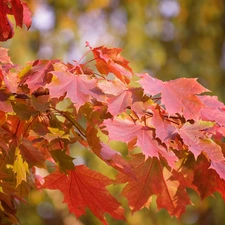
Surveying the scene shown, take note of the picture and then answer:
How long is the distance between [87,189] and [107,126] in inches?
9.3

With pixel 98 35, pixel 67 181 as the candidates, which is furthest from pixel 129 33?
pixel 67 181

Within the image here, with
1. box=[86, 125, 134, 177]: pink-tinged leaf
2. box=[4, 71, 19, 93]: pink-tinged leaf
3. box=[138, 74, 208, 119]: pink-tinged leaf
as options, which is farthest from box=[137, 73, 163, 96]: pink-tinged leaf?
box=[4, 71, 19, 93]: pink-tinged leaf

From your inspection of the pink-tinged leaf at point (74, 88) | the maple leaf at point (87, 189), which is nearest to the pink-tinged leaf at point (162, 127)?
the pink-tinged leaf at point (74, 88)

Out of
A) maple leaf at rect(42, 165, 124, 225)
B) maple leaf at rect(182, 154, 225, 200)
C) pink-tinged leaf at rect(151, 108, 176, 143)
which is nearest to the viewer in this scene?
pink-tinged leaf at rect(151, 108, 176, 143)

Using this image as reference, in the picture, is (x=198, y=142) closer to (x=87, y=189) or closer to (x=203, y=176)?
(x=203, y=176)

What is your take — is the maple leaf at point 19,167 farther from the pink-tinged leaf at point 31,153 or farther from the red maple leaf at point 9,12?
the red maple leaf at point 9,12

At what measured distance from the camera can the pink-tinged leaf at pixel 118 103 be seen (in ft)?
3.61

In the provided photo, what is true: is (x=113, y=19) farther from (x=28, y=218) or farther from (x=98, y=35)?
(x=28, y=218)

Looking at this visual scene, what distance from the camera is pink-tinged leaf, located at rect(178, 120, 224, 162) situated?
111cm

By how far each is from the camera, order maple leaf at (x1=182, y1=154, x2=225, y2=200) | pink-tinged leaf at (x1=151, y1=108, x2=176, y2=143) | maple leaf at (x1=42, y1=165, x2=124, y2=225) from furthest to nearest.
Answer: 1. maple leaf at (x1=42, y1=165, x2=124, y2=225)
2. maple leaf at (x1=182, y1=154, x2=225, y2=200)
3. pink-tinged leaf at (x1=151, y1=108, x2=176, y2=143)

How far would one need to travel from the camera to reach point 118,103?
1111 millimetres

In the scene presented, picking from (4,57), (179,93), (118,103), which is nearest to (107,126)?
(118,103)

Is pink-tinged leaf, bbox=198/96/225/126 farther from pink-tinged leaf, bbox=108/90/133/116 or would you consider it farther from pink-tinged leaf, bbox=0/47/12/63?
pink-tinged leaf, bbox=0/47/12/63

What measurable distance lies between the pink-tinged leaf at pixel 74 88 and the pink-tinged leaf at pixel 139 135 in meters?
0.06
